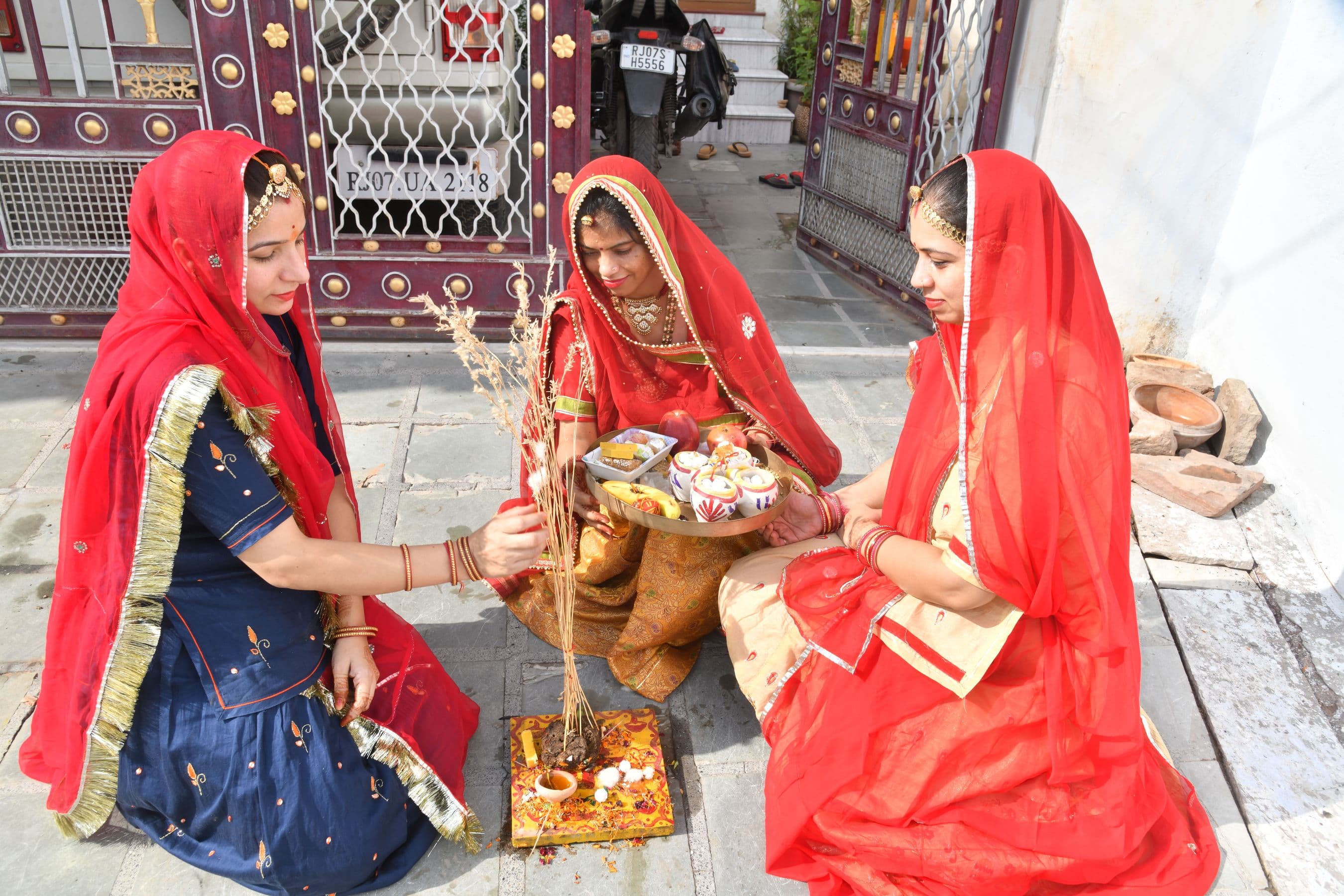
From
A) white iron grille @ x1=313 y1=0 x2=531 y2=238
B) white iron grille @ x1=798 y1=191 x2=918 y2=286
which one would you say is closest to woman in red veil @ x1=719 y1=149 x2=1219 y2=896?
white iron grille @ x1=313 y1=0 x2=531 y2=238

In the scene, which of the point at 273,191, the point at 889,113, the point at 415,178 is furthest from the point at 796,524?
the point at 889,113

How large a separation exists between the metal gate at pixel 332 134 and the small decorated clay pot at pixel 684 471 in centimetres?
248

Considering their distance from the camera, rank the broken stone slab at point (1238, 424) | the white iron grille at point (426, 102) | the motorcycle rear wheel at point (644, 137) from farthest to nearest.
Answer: the motorcycle rear wheel at point (644, 137), the white iron grille at point (426, 102), the broken stone slab at point (1238, 424)

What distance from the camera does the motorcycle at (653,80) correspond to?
6.78 meters

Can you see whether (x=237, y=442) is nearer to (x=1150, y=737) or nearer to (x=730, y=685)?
(x=730, y=685)

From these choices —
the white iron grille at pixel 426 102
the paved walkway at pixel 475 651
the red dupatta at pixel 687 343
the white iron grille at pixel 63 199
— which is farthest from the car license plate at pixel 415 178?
the red dupatta at pixel 687 343

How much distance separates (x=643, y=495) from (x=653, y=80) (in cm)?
527

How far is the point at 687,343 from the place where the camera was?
273 cm

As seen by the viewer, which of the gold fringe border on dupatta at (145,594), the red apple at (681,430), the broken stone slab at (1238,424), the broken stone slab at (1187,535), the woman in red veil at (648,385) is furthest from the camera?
the broken stone slab at (1238,424)

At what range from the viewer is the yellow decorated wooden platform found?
7.10 feet

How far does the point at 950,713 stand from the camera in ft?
6.59

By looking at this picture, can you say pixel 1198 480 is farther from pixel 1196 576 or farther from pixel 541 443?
pixel 541 443

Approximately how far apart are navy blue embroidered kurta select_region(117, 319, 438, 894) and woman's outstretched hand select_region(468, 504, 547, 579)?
1.29ft

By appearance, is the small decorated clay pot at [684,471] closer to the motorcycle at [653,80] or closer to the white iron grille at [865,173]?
the white iron grille at [865,173]
